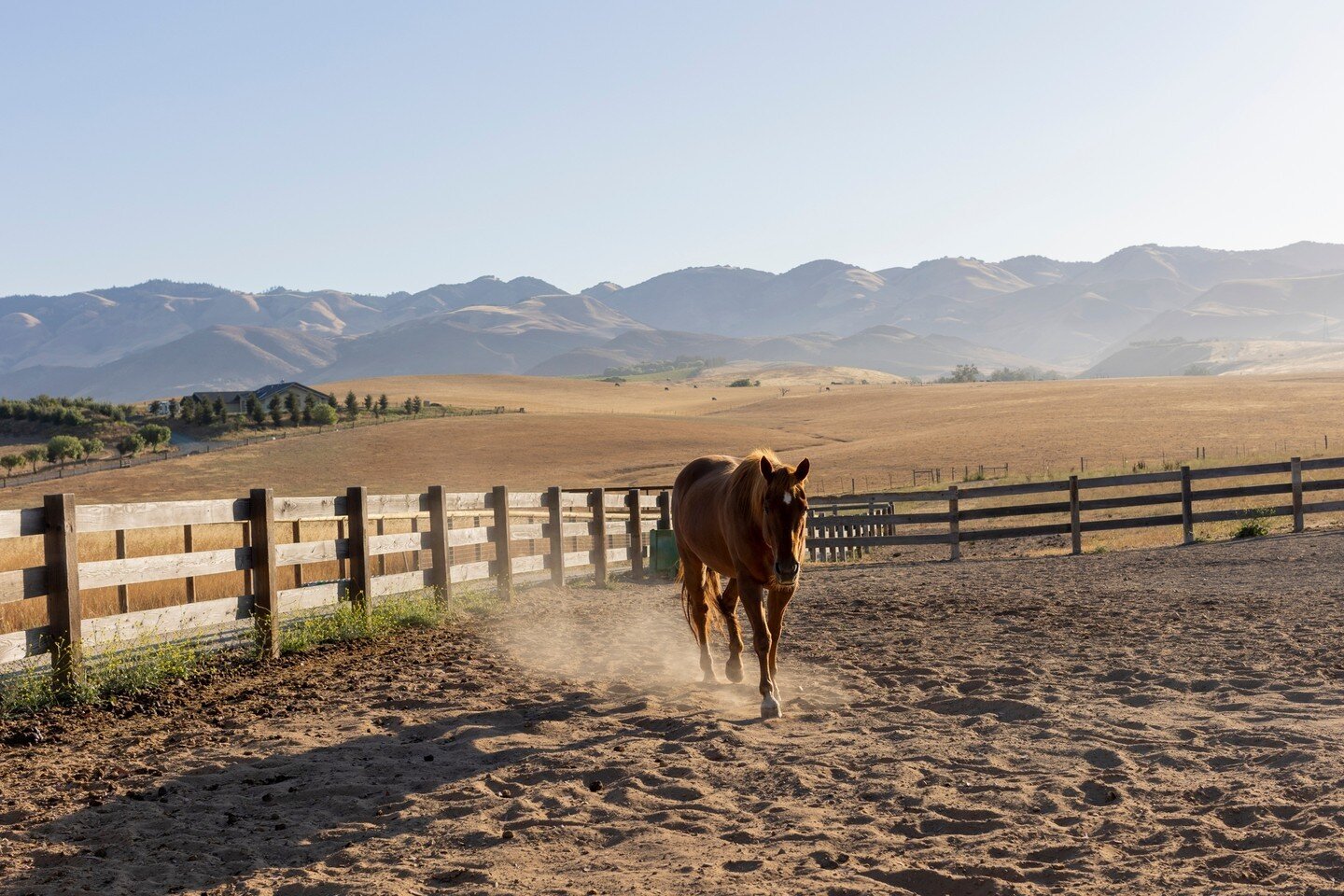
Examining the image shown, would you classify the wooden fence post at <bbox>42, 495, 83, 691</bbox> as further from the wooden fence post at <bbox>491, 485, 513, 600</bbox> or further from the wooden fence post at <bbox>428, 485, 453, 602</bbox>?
the wooden fence post at <bbox>491, 485, 513, 600</bbox>

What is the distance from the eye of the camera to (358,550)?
1070 centimetres

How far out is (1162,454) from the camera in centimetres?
5219

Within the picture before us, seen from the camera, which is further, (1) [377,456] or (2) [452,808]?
(1) [377,456]

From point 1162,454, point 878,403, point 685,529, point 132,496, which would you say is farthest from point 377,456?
point 685,529

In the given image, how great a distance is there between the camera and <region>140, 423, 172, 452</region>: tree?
8625cm

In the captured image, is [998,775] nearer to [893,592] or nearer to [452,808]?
[452,808]

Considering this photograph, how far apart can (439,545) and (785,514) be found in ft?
18.3

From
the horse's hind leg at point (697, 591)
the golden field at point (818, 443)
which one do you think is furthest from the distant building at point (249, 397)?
the horse's hind leg at point (697, 591)

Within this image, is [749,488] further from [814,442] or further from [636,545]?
[814,442]

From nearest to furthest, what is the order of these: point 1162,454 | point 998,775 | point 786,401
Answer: point 998,775 < point 1162,454 < point 786,401

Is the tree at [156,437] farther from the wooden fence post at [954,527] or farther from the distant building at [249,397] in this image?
the wooden fence post at [954,527]

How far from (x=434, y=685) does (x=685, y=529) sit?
2425 millimetres

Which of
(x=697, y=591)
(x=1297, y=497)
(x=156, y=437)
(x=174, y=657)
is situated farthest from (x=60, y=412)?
(x=697, y=591)

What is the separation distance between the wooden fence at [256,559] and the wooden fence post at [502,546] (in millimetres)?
13
